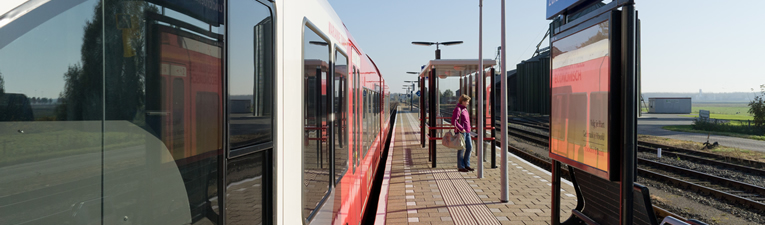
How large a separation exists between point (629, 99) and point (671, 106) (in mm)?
72583

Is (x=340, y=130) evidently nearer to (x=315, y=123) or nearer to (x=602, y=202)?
(x=315, y=123)

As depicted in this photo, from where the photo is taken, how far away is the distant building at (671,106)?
6350cm

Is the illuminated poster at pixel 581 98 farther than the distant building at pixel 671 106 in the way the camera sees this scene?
No

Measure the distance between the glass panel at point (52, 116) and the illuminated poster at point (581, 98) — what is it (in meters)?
2.95

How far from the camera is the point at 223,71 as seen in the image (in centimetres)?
177

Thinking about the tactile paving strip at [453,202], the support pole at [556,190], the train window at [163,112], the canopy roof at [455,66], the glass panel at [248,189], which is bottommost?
the tactile paving strip at [453,202]

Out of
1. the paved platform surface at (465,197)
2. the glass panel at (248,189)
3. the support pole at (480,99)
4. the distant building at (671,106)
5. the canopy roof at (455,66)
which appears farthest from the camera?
the distant building at (671,106)

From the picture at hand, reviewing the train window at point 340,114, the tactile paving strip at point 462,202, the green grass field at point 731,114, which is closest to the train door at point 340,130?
the train window at point 340,114

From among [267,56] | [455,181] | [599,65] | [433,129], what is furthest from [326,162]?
[433,129]

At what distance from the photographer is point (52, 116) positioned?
3.90ft

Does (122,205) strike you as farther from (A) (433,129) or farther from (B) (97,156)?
(A) (433,129)

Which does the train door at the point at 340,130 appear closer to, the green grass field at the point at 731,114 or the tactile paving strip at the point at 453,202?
the tactile paving strip at the point at 453,202

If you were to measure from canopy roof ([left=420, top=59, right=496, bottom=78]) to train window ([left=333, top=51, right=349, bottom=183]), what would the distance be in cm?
689

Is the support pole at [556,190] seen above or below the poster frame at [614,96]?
below
